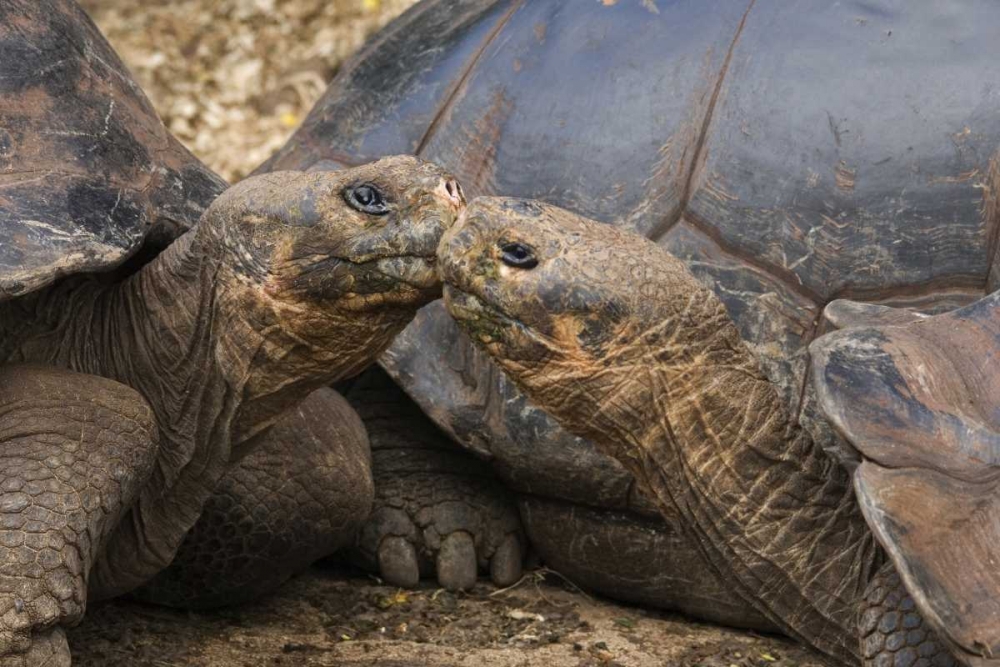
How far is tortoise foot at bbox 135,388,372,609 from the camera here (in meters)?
4.04

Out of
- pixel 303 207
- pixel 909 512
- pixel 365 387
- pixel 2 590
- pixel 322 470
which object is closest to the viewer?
pixel 909 512

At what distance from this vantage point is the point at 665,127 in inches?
169

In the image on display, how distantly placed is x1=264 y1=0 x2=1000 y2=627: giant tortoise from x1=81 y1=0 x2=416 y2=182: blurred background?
341cm

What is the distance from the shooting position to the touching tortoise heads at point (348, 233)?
125 inches

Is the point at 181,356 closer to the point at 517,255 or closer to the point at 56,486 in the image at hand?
the point at 56,486

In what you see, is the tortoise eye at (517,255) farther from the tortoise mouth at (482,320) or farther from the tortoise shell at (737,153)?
the tortoise shell at (737,153)

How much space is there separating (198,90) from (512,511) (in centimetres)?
435

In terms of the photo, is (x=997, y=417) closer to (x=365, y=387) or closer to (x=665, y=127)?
(x=665, y=127)

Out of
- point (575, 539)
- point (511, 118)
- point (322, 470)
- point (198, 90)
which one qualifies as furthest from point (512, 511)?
point (198, 90)

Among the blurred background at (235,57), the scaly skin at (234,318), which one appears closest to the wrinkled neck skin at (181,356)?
the scaly skin at (234,318)

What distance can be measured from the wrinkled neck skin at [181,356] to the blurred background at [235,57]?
402cm

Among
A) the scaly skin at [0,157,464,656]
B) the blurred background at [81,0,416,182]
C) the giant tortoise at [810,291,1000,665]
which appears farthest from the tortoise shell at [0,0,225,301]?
the blurred background at [81,0,416,182]

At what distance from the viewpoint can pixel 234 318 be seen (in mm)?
3463

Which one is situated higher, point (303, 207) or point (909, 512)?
→ point (303, 207)
